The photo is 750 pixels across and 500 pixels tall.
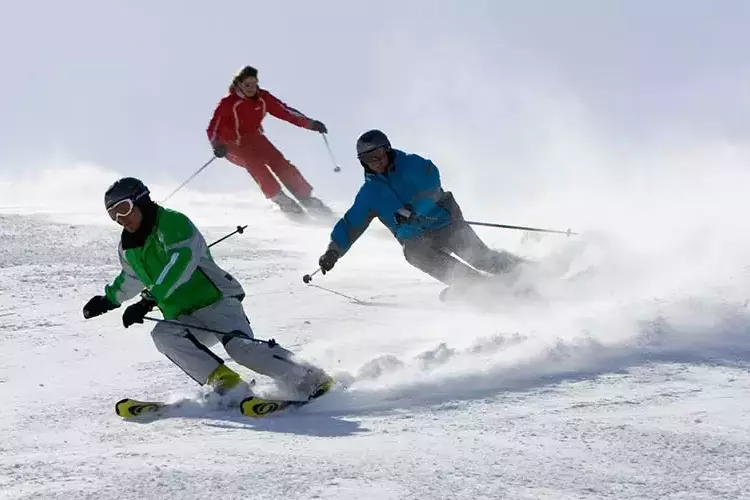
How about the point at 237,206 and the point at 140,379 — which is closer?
the point at 140,379

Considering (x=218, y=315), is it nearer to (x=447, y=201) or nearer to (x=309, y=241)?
(x=447, y=201)

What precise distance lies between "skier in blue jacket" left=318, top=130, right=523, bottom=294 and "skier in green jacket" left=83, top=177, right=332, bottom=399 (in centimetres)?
186

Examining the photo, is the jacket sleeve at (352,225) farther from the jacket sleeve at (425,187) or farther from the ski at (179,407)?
the ski at (179,407)

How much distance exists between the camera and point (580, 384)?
5227 mm

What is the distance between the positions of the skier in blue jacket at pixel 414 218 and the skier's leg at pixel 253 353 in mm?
1805

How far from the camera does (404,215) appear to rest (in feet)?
26.8

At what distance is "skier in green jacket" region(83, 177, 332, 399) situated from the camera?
5.49m

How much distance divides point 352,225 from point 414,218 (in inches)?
22.1

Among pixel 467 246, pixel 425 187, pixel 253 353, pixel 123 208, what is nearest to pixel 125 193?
pixel 123 208

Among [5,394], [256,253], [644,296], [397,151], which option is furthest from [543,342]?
[256,253]

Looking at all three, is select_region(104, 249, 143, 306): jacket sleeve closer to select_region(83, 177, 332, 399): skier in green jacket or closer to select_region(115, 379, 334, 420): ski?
select_region(83, 177, 332, 399): skier in green jacket

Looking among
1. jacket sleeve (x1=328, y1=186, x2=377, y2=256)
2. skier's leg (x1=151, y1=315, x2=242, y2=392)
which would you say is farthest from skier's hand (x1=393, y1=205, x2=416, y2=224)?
skier's leg (x1=151, y1=315, x2=242, y2=392)

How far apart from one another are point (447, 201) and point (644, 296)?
201cm

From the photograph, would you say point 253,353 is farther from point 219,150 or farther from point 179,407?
point 219,150
